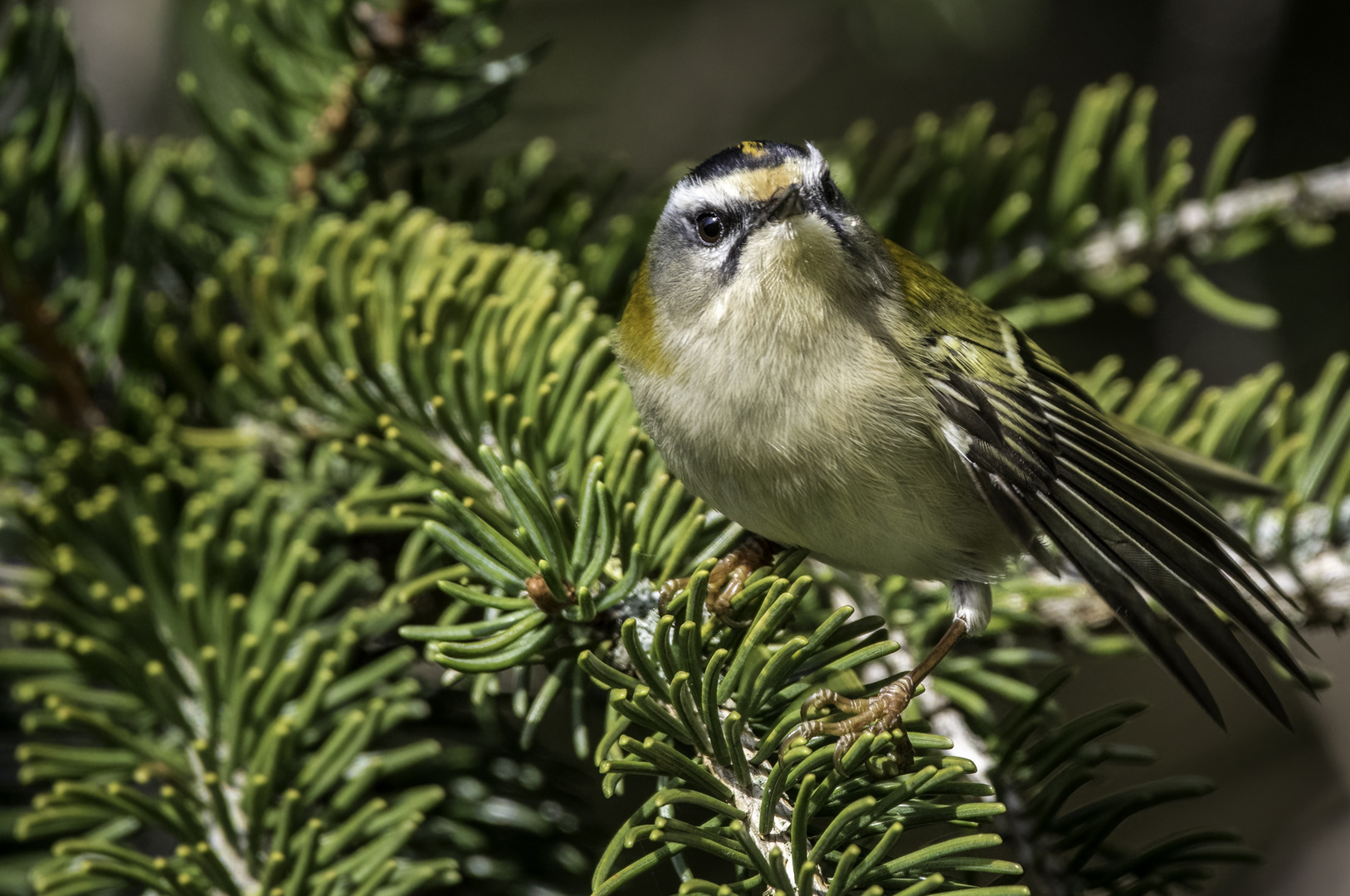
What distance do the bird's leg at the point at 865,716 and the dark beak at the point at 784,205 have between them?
0.55 metres

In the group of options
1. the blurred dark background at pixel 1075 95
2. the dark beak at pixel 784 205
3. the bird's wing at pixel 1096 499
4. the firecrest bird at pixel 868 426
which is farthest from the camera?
the blurred dark background at pixel 1075 95

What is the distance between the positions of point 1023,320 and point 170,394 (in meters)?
1.26

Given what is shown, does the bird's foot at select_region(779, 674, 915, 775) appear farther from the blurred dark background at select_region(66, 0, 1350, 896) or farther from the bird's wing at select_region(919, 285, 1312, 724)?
the blurred dark background at select_region(66, 0, 1350, 896)

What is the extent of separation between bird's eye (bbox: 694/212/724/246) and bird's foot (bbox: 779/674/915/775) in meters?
0.61

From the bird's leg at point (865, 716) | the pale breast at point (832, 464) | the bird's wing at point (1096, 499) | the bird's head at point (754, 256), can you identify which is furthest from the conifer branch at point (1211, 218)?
the bird's leg at point (865, 716)

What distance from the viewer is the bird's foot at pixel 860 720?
0.89 m

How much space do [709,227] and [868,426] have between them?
1.15 feet

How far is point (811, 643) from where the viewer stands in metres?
0.87

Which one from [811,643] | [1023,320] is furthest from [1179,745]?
[811,643]

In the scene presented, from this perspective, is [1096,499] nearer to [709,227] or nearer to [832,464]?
[832,464]

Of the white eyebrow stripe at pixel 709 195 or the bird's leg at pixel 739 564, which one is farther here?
the white eyebrow stripe at pixel 709 195

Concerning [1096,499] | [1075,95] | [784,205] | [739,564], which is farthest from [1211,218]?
[1075,95]

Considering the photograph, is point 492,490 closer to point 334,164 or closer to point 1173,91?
point 334,164

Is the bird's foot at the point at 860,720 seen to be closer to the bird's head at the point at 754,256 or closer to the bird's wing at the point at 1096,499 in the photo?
the bird's wing at the point at 1096,499
